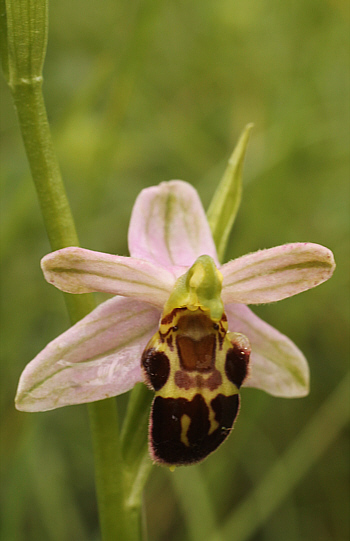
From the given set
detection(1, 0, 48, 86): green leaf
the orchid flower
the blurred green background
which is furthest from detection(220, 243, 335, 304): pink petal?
the blurred green background

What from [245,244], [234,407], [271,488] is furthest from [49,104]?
[234,407]

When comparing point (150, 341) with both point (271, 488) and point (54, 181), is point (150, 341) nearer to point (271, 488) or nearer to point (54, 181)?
point (54, 181)

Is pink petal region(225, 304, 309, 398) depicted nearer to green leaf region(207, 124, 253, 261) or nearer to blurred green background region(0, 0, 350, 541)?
green leaf region(207, 124, 253, 261)

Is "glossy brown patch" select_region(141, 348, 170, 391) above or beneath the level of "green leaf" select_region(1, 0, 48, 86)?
beneath

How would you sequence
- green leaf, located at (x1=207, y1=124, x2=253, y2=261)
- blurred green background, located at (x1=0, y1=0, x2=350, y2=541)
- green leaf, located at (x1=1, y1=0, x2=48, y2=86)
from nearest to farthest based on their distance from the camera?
Answer: green leaf, located at (x1=1, y1=0, x2=48, y2=86) < green leaf, located at (x1=207, y1=124, x2=253, y2=261) < blurred green background, located at (x1=0, y1=0, x2=350, y2=541)

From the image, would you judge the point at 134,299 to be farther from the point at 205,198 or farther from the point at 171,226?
the point at 205,198

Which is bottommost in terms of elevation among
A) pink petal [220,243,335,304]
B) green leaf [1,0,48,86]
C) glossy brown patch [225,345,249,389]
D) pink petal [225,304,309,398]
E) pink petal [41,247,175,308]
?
pink petal [225,304,309,398]
